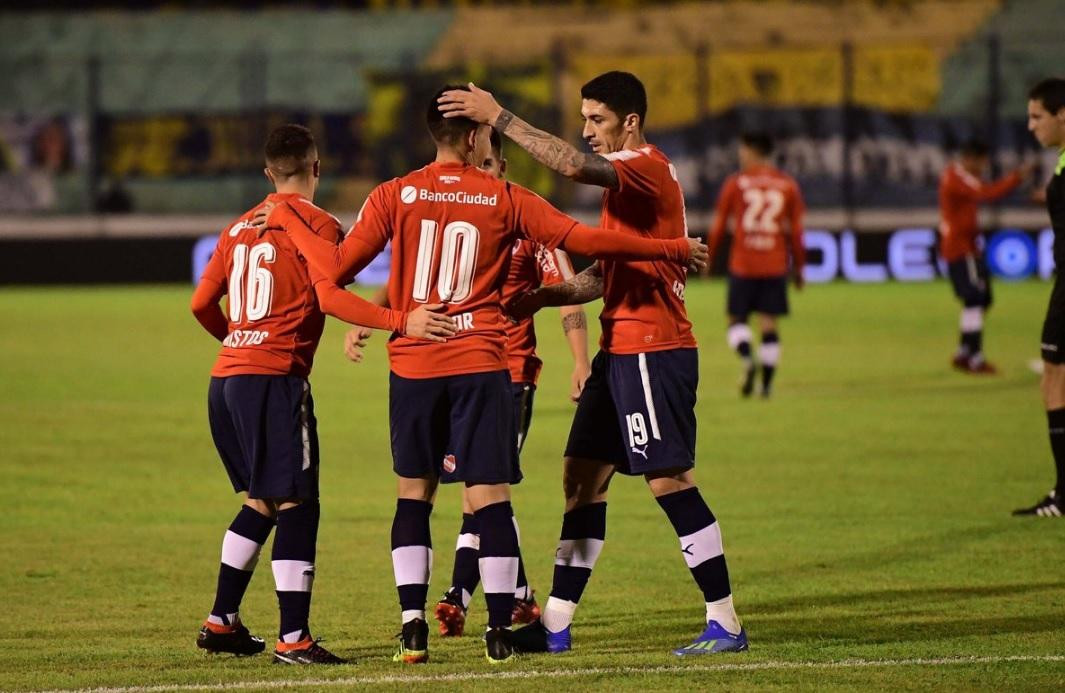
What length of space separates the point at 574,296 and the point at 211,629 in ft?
6.04

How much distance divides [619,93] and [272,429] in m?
1.80

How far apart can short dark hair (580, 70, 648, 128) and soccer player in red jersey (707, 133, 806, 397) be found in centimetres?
917

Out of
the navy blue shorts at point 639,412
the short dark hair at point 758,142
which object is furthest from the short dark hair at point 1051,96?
the short dark hair at point 758,142

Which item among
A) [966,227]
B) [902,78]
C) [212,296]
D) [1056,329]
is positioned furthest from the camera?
[902,78]

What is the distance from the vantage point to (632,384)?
6.62m

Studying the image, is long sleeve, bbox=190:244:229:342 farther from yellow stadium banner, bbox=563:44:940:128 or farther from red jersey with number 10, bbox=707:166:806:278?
yellow stadium banner, bbox=563:44:940:128

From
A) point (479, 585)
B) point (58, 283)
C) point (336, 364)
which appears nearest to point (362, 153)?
point (58, 283)

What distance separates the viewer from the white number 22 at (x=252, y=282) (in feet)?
21.7

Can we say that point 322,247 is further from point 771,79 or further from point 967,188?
point 771,79

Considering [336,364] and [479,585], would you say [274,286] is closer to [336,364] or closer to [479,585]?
[479,585]

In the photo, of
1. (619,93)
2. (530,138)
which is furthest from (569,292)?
(619,93)

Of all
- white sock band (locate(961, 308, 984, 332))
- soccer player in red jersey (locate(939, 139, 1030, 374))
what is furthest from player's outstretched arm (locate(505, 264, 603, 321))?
soccer player in red jersey (locate(939, 139, 1030, 374))

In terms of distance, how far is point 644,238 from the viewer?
Result: 6.47 m

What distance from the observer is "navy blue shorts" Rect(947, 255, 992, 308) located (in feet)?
57.3
